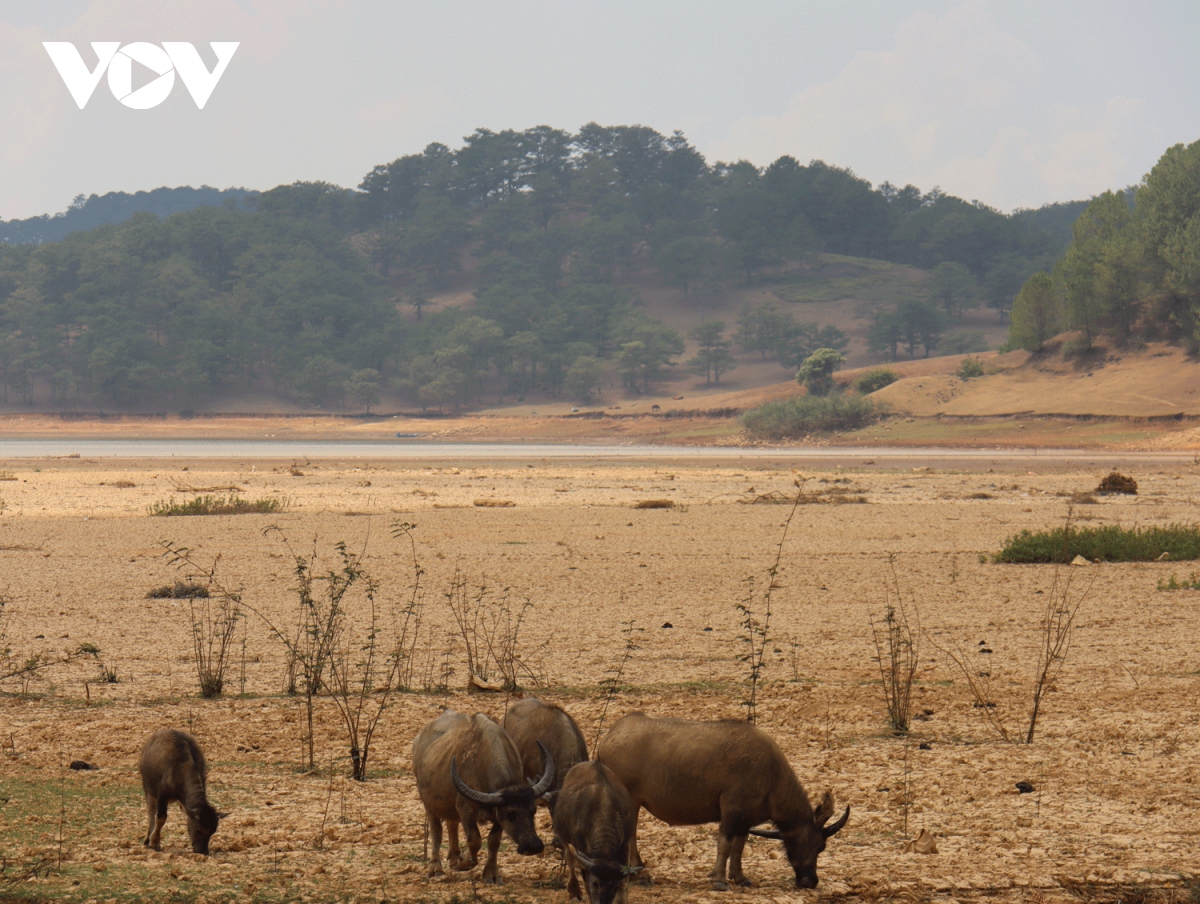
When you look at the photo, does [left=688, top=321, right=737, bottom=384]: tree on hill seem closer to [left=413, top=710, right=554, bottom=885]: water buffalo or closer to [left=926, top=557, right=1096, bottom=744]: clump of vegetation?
[left=926, top=557, right=1096, bottom=744]: clump of vegetation

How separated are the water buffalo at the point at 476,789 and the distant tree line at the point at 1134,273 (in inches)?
2624

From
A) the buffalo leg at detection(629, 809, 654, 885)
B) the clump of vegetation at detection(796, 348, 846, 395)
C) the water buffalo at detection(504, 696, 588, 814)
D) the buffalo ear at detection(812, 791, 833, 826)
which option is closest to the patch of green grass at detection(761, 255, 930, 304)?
the clump of vegetation at detection(796, 348, 846, 395)

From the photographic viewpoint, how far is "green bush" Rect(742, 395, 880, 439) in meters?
66.1

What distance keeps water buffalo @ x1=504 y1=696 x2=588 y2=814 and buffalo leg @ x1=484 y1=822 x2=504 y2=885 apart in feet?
1.30

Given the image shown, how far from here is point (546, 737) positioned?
5000 mm

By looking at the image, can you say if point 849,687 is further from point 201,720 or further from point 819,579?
point 819,579

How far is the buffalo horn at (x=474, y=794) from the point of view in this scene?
4324 mm

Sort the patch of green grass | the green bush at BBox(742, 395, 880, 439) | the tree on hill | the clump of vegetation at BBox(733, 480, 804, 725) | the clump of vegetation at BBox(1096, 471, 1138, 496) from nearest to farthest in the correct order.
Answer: the clump of vegetation at BBox(733, 480, 804, 725) → the clump of vegetation at BBox(1096, 471, 1138, 496) → the green bush at BBox(742, 395, 880, 439) → the tree on hill → the patch of green grass

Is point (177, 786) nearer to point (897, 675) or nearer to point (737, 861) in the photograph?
point (737, 861)

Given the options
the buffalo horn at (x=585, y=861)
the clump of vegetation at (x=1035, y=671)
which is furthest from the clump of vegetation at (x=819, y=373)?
the buffalo horn at (x=585, y=861)

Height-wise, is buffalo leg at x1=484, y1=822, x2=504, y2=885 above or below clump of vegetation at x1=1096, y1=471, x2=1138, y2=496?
above

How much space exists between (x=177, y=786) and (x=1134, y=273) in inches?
2810

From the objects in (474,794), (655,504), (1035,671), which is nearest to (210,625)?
(474,794)

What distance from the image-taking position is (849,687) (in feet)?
29.0
